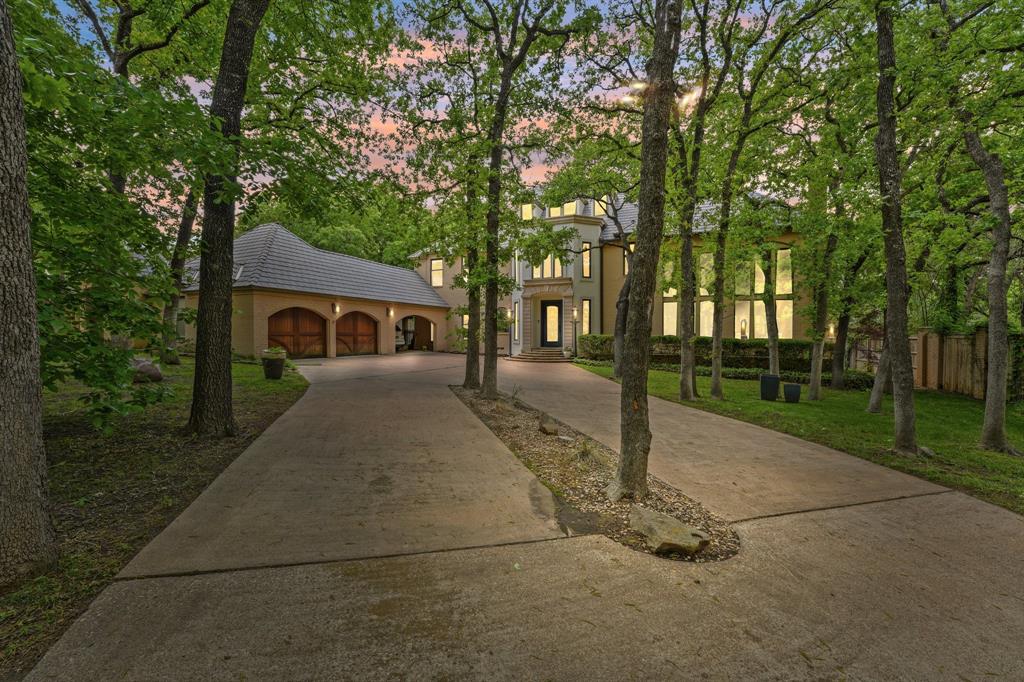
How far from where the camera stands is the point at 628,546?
3.37m

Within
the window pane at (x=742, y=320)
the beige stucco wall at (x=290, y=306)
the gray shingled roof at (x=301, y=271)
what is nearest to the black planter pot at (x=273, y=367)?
the beige stucco wall at (x=290, y=306)

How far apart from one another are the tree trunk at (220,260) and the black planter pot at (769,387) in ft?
41.5

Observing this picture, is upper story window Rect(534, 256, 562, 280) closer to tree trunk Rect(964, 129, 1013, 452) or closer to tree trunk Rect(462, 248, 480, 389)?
tree trunk Rect(462, 248, 480, 389)

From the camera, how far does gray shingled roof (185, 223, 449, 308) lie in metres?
18.7

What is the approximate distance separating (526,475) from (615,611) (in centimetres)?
246

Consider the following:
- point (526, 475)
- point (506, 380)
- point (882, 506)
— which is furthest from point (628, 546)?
point (506, 380)

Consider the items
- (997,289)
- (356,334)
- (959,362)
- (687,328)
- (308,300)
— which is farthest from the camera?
(356,334)

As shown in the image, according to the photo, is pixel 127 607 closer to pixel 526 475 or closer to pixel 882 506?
pixel 526 475

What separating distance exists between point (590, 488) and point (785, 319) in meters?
20.1

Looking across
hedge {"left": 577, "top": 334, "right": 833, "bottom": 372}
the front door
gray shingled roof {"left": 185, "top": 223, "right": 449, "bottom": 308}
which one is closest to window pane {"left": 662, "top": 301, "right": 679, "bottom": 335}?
hedge {"left": 577, "top": 334, "right": 833, "bottom": 372}

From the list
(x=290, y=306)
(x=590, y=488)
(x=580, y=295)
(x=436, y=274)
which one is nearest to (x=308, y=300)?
(x=290, y=306)

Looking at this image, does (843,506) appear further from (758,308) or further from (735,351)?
(758,308)

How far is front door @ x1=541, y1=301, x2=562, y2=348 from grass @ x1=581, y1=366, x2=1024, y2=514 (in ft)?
30.5

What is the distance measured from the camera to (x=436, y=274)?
3008 centimetres
